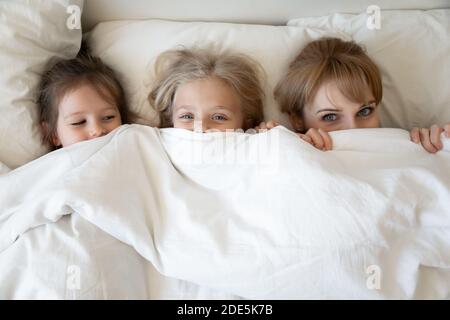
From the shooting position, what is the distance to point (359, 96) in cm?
103

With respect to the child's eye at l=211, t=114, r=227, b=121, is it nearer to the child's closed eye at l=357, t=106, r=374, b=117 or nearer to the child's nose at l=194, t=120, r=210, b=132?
the child's nose at l=194, t=120, r=210, b=132

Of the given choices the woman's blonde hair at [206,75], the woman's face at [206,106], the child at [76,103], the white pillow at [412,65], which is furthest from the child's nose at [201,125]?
the white pillow at [412,65]

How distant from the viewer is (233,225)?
0.83 meters

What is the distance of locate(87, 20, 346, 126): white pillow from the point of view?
1.16 metres

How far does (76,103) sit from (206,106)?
35 centimetres

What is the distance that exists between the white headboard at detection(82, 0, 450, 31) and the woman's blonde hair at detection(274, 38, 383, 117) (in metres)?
0.18

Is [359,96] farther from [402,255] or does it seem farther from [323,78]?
[402,255]

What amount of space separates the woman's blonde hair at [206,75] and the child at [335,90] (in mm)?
81

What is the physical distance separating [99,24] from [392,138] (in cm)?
91

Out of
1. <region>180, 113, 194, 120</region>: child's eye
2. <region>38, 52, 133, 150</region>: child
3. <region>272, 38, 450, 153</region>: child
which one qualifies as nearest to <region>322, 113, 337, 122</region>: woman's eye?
<region>272, 38, 450, 153</region>: child

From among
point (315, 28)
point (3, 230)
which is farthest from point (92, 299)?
point (315, 28)

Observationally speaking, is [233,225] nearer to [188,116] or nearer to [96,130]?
[188,116]

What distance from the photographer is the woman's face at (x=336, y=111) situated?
3.42 feet

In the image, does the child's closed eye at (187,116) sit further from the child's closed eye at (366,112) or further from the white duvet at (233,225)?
the child's closed eye at (366,112)
